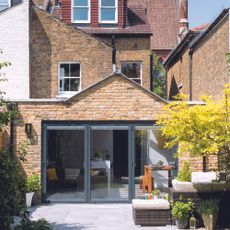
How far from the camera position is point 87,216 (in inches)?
678

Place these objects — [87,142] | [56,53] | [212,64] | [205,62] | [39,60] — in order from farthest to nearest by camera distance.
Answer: [56,53] < [39,60] < [205,62] < [212,64] < [87,142]

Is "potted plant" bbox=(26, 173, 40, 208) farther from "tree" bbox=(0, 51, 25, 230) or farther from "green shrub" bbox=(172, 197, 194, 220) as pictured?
"tree" bbox=(0, 51, 25, 230)

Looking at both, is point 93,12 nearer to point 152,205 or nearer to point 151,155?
point 151,155

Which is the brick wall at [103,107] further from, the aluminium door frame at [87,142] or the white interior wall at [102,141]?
the white interior wall at [102,141]

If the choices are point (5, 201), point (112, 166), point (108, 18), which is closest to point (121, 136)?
point (112, 166)

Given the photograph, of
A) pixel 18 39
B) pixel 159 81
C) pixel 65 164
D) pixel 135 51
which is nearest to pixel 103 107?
pixel 65 164

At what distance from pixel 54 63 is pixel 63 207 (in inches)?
354

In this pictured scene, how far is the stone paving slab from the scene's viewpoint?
1544cm

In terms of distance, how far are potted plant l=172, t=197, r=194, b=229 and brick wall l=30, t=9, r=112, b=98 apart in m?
12.1

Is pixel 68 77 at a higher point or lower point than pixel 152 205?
higher

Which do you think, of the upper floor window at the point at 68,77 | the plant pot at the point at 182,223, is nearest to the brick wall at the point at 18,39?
the upper floor window at the point at 68,77

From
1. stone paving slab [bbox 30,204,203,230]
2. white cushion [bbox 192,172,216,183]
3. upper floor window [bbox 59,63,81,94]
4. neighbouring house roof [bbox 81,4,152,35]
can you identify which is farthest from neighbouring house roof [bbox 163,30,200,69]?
white cushion [bbox 192,172,216,183]

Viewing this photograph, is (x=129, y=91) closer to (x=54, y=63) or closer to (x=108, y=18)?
(x=54, y=63)

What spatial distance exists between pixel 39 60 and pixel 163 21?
102 feet
